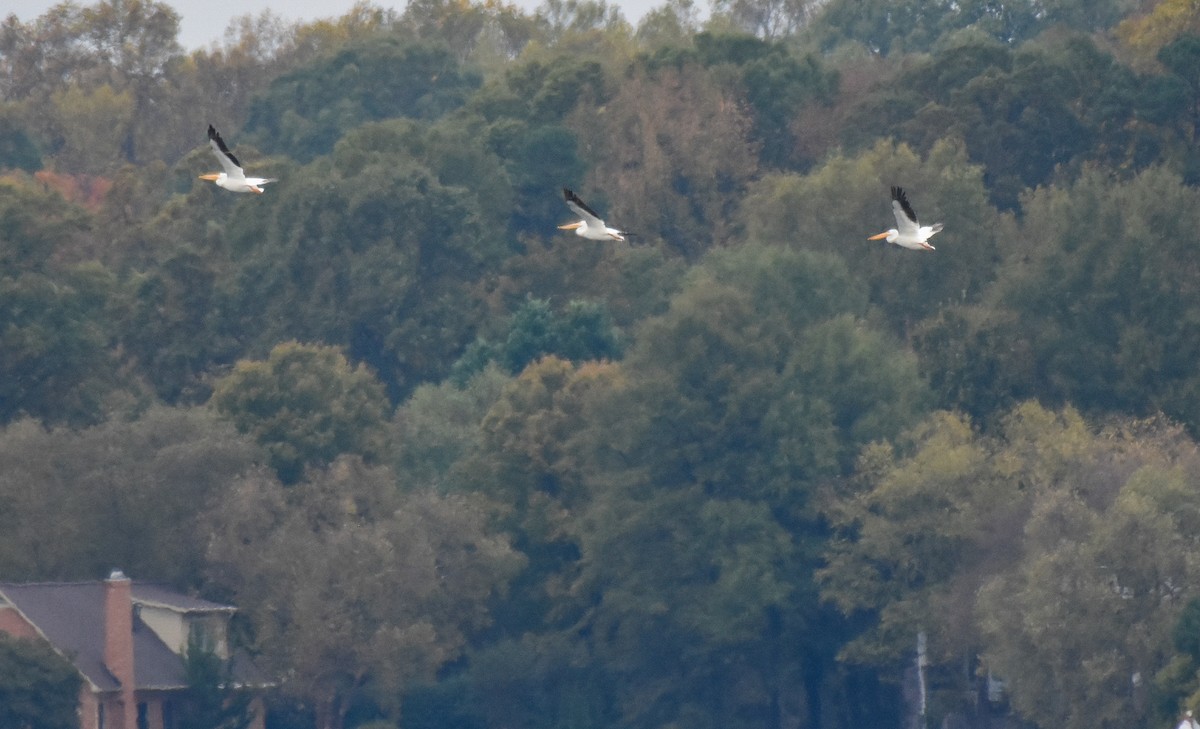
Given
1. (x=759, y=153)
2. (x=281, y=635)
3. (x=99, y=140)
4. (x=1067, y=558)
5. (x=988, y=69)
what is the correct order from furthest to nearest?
1. (x=99, y=140)
2. (x=759, y=153)
3. (x=988, y=69)
4. (x=281, y=635)
5. (x=1067, y=558)

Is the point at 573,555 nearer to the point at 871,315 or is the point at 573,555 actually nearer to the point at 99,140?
the point at 871,315

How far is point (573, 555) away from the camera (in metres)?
63.1

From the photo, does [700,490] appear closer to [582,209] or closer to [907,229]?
[907,229]

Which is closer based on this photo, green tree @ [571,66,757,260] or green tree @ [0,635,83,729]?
green tree @ [0,635,83,729]

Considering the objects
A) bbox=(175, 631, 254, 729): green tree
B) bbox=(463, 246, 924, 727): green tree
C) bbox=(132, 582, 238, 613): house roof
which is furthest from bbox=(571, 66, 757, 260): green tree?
bbox=(175, 631, 254, 729): green tree

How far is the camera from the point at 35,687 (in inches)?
2004

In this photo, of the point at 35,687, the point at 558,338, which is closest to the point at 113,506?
the point at 35,687

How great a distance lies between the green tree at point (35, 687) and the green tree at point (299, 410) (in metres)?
9.71

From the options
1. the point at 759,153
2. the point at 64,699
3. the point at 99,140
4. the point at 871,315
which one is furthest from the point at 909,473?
the point at 99,140

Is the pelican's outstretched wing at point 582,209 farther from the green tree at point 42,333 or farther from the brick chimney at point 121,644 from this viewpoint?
the green tree at point 42,333

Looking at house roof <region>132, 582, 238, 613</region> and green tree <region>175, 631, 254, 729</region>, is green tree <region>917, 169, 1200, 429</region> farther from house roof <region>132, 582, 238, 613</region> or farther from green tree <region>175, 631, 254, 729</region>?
green tree <region>175, 631, 254, 729</region>

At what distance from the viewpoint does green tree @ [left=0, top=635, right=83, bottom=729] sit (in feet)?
165

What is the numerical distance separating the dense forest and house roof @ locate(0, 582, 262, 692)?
8.04ft

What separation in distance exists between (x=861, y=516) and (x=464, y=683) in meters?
9.81
